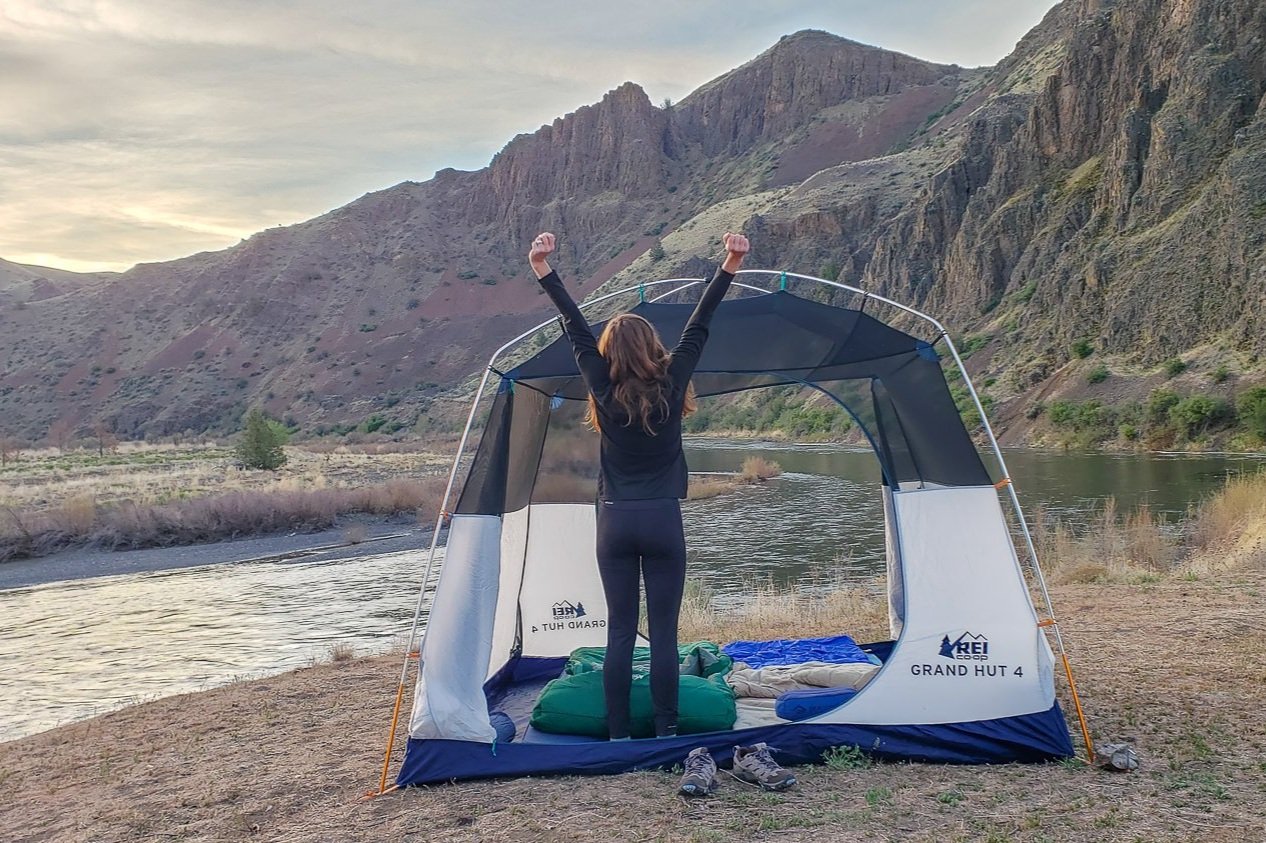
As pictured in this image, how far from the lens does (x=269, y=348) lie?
86562 millimetres

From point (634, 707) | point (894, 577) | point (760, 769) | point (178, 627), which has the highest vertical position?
point (894, 577)

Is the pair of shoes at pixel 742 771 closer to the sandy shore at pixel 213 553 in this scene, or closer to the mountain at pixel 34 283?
the sandy shore at pixel 213 553

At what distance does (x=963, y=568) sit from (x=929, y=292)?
51525mm

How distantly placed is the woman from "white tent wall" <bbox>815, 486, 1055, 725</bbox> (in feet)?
3.92

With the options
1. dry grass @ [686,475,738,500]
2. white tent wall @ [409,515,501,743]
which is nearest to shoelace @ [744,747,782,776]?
white tent wall @ [409,515,501,743]

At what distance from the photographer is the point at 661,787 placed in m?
4.64

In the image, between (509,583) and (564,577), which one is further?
(564,577)

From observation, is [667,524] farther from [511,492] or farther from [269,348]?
[269,348]

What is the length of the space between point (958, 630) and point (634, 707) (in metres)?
1.72

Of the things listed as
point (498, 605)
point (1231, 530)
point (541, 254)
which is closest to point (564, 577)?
point (498, 605)

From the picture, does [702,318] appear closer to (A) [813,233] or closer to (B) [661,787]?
(B) [661,787]

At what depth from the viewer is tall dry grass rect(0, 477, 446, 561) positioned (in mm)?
21484

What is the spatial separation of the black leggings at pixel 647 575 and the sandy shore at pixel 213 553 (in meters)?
16.1

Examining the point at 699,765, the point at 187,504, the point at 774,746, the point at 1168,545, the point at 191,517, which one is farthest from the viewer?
the point at 187,504
